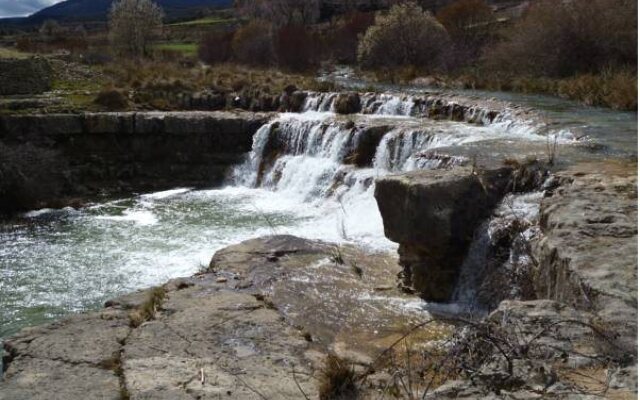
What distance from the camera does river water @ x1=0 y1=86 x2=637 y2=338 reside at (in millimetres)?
9625

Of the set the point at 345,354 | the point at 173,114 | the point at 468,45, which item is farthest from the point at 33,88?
the point at 468,45

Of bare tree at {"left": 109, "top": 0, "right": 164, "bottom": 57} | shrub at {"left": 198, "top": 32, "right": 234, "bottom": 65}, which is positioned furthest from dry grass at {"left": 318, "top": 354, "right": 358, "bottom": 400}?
shrub at {"left": 198, "top": 32, "right": 234, "bottom": 65}

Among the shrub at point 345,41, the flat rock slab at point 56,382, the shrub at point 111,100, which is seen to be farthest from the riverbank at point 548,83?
the flat rock slab at point 56,382

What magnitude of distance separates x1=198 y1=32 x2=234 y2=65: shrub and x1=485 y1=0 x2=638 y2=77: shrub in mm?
19927

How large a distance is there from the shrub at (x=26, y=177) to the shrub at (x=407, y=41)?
1856 cm

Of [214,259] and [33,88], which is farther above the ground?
[33,88]

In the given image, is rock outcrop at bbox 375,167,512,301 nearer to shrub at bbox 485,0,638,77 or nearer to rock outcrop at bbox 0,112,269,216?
rock outcrop at bbox 0,112,269,216

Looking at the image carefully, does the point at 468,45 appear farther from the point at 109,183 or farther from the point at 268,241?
the point at 268,241

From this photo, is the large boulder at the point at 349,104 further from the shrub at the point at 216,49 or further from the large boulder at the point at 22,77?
the shrub at the point at 216,49

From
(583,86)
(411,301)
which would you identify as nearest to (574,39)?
(583,86)

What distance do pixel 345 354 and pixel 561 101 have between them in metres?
14.1

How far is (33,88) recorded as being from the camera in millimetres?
21125

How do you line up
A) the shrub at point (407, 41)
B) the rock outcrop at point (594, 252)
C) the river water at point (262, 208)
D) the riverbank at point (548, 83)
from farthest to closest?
the shrub at point (407, 41)
the riverbank at point (548, 83)
the river water at point (262, 208)
the rock outcrop at point (594, 252)

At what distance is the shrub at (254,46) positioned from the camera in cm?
3659
